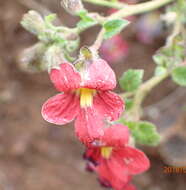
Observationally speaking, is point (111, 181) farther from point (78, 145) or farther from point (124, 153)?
point (78, 145)

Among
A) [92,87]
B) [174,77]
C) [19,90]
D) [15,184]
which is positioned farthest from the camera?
[19,90]

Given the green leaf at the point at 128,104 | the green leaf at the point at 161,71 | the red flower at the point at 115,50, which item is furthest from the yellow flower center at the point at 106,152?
the red flower at the point at 115,50

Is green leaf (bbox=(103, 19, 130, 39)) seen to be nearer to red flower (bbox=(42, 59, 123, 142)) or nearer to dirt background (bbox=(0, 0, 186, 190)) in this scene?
red flower (bbox=(42, 59, 123, 142))

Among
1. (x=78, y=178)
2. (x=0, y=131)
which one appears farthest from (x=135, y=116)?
(x=0, y=131)

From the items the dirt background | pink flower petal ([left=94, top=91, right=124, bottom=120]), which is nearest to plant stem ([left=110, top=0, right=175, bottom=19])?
pink flower petal ([left=94, top=91, right=124, bottom=120])

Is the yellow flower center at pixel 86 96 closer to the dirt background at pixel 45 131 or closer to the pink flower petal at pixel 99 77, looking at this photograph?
the pink flower petal at pixel 99 77

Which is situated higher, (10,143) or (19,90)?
(19,90)

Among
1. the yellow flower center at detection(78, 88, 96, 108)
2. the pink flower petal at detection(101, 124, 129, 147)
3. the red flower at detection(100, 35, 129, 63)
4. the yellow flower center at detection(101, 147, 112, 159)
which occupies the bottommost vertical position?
the yellow flower center at detection(101, 147, 112, 159)
